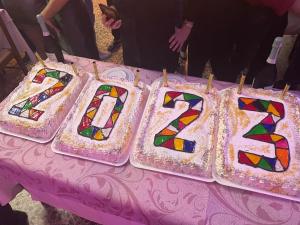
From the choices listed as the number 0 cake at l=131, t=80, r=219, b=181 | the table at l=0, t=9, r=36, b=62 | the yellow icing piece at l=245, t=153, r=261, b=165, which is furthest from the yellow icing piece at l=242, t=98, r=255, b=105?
the table at l=0, t=9, r=36, b=62

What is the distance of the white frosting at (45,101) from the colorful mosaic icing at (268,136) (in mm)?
660

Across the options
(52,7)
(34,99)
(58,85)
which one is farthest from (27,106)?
(52,7)

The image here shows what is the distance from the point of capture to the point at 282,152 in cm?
87

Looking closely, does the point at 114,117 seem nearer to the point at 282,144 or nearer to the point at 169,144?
the point at 169,144

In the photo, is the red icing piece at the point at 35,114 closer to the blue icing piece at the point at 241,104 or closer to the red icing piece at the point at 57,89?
the red icing piece at the point at 57,89

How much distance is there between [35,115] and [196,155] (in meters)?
0.60

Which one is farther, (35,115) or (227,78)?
(227,78)

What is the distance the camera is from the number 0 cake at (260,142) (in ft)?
2.71

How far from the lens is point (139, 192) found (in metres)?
0.87

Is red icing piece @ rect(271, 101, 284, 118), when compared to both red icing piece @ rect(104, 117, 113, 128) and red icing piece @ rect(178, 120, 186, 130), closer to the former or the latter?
red icing piece @ rect(178, 120, 186, 130)

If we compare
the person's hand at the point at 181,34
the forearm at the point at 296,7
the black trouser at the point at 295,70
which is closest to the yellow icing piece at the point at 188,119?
the person's hand at the point at 181,34

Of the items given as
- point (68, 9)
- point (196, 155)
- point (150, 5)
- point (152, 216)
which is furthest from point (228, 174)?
point (68, 9)

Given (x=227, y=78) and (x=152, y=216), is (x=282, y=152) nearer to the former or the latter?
(x=152, y=216)

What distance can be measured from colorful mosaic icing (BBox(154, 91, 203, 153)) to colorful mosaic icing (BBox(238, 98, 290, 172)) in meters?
0.16
